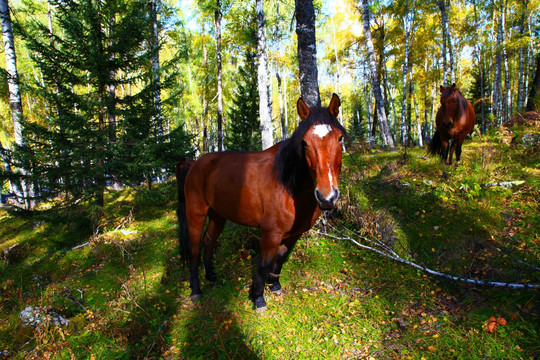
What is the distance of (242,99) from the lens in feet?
60.4

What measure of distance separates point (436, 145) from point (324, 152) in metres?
6.35

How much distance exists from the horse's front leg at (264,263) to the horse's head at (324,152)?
3.42 ft

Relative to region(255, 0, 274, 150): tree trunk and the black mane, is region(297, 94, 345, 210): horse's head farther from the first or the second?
region(255, 0, 274, 150): tree trunk

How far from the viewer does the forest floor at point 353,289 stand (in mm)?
2561

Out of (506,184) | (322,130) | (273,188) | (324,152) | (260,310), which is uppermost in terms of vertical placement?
(322,130)

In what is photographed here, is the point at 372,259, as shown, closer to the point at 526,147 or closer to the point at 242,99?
the point at 526,147

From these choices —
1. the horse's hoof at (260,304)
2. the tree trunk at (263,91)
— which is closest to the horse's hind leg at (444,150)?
the tree trunk at (263,91)

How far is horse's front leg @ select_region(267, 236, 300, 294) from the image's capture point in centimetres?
329

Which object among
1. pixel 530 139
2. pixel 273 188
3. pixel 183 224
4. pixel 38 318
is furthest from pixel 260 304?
pixel 530 139

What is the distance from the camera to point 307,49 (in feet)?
15.3

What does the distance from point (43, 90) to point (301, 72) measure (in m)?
6.79

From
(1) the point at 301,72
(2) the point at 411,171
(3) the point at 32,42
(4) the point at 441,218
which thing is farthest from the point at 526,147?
(3) the point at 32,42

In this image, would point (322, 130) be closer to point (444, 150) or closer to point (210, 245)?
point (210, 245)

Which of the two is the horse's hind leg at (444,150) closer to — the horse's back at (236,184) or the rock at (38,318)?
the horse's back at (236,184)
